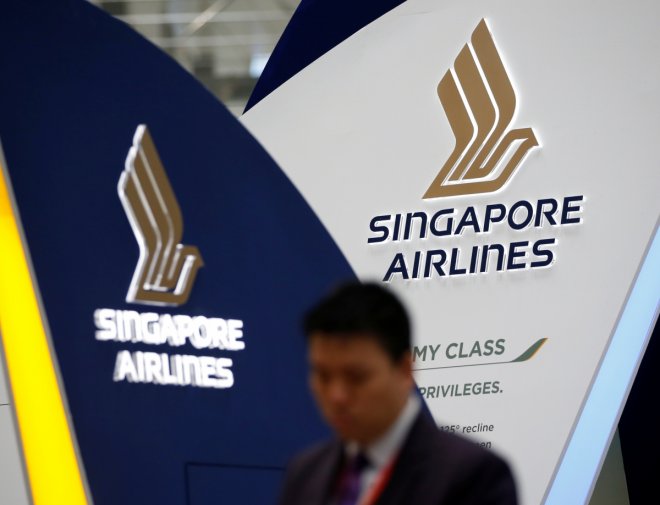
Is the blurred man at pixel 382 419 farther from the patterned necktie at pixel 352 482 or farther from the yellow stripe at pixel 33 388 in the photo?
the yellow stripe at pixel 33 388

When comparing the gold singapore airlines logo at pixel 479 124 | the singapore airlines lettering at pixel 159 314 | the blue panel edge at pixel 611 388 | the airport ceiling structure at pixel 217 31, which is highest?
the airport ceiling structure at pixel 217 31

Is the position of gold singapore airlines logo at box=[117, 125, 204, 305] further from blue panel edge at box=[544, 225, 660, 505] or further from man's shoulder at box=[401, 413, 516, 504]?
man's shoulder at box=[401, 413, 516, 504]

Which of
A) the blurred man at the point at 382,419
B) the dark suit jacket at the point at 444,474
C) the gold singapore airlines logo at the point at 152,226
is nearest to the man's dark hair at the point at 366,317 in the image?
the blurred man at the point at 382,419

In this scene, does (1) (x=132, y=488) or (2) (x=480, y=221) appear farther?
(2) (x=480, y=221)

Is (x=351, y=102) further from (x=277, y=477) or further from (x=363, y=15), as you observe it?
(x=277, y=477)

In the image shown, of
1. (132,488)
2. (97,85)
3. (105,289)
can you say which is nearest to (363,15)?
(97,85)

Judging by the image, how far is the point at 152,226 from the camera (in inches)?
174

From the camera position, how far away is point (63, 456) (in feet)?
14.3

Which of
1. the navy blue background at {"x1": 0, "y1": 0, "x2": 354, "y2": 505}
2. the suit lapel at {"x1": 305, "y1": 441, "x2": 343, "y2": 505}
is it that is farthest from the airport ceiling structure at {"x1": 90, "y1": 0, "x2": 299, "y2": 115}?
the suit lapel at {"x1": 305, "y1": 441, "x2": 343, "y2": 505}

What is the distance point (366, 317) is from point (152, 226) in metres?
3.01

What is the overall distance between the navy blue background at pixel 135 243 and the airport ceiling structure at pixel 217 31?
24.2 feet

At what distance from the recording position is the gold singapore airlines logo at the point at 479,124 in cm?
544

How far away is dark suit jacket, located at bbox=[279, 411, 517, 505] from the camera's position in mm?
1467

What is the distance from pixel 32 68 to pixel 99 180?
19.3 inches
